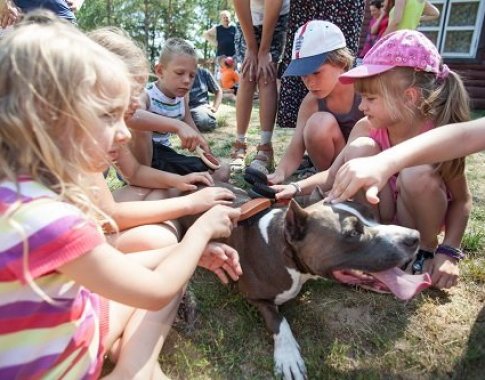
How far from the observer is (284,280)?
2393 millimetres

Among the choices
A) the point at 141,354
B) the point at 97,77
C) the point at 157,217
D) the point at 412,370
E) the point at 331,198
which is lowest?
the point at 412,370

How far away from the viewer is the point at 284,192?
2.73m

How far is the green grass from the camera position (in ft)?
6.81

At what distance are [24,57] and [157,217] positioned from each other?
128cm

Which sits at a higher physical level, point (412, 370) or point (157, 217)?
point (157, 217)

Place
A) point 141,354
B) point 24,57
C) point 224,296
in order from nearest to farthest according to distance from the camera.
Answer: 1. point 24,57
2. point 141,354
3. point 224,296

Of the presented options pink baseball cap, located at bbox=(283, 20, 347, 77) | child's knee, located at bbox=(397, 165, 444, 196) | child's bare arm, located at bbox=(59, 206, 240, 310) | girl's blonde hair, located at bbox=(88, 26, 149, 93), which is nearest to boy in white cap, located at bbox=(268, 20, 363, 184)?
pink baseball cap, located at bbox=(283, 20, 347, 77)

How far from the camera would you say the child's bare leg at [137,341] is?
1.83 meters

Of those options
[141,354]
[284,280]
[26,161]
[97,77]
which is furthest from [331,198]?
[26,161]

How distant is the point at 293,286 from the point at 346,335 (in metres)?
0.37

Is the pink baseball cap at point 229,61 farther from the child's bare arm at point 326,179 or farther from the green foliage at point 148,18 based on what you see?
the green foliage at point 148,18

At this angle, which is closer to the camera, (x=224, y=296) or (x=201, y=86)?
(x=224, y=296)

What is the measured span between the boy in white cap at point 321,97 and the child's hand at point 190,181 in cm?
52

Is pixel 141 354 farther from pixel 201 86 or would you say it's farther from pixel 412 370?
pixel 201 86
